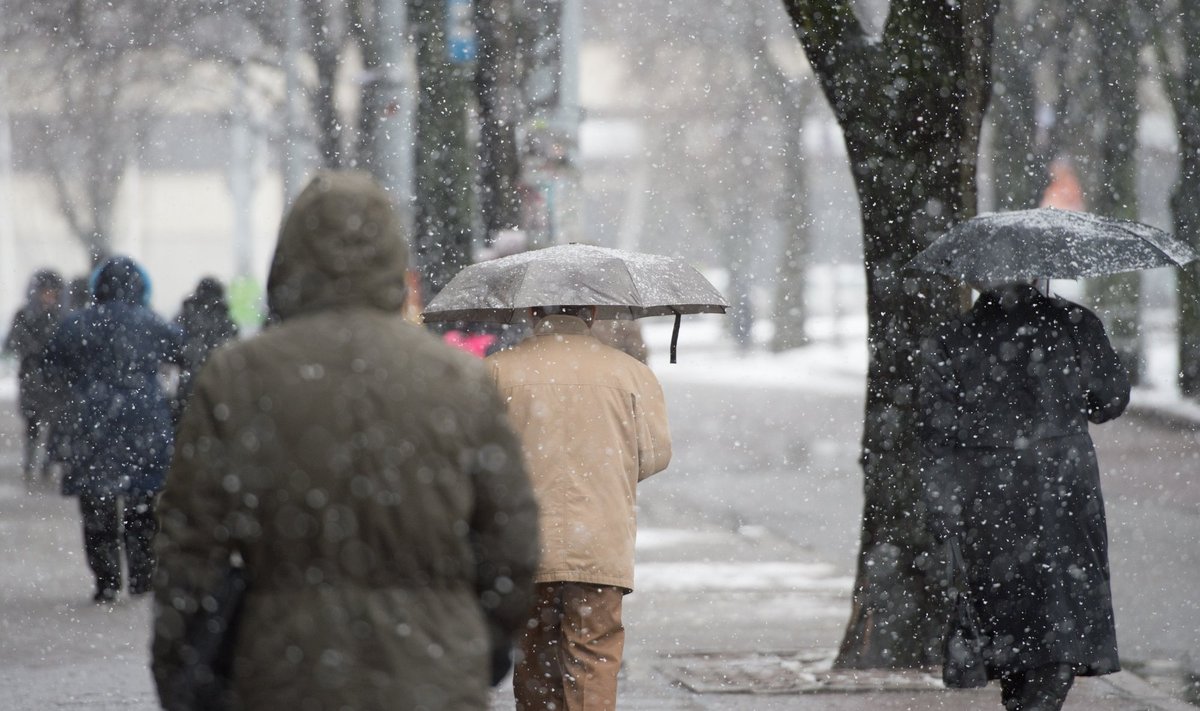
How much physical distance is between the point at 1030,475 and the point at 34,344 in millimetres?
11640

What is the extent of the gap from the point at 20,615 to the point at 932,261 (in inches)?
208

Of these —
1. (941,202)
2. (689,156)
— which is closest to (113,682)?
(941,202)

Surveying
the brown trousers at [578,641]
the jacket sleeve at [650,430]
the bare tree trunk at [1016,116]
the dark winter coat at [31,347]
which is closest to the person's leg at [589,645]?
the brown trousers at [578,641]

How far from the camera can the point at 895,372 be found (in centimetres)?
734

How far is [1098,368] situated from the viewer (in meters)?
5.71

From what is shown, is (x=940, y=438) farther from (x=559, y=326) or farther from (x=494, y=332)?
(x=494, y=332)

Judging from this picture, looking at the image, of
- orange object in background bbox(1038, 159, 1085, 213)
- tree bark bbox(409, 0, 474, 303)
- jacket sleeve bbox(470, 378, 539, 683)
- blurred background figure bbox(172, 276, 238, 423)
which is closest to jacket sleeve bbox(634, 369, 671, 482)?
jacket sleeve bbox(470, 378, 539, 683)

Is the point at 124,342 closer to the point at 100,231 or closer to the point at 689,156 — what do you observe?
the point at 100,231

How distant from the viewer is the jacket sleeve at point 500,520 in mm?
3199

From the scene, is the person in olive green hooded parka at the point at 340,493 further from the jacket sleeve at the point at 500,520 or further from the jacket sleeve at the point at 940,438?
the jacket sleeve at the point at 940,438

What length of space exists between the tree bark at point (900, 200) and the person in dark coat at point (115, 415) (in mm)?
3915

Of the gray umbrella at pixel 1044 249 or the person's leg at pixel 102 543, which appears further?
the person's leg at pixel 102 543

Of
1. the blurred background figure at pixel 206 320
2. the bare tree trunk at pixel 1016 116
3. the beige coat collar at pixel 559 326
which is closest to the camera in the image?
the beige coat collar at pixel 559 326

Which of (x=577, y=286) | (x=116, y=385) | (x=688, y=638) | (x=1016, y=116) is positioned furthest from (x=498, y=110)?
(x=1016, y=116)
